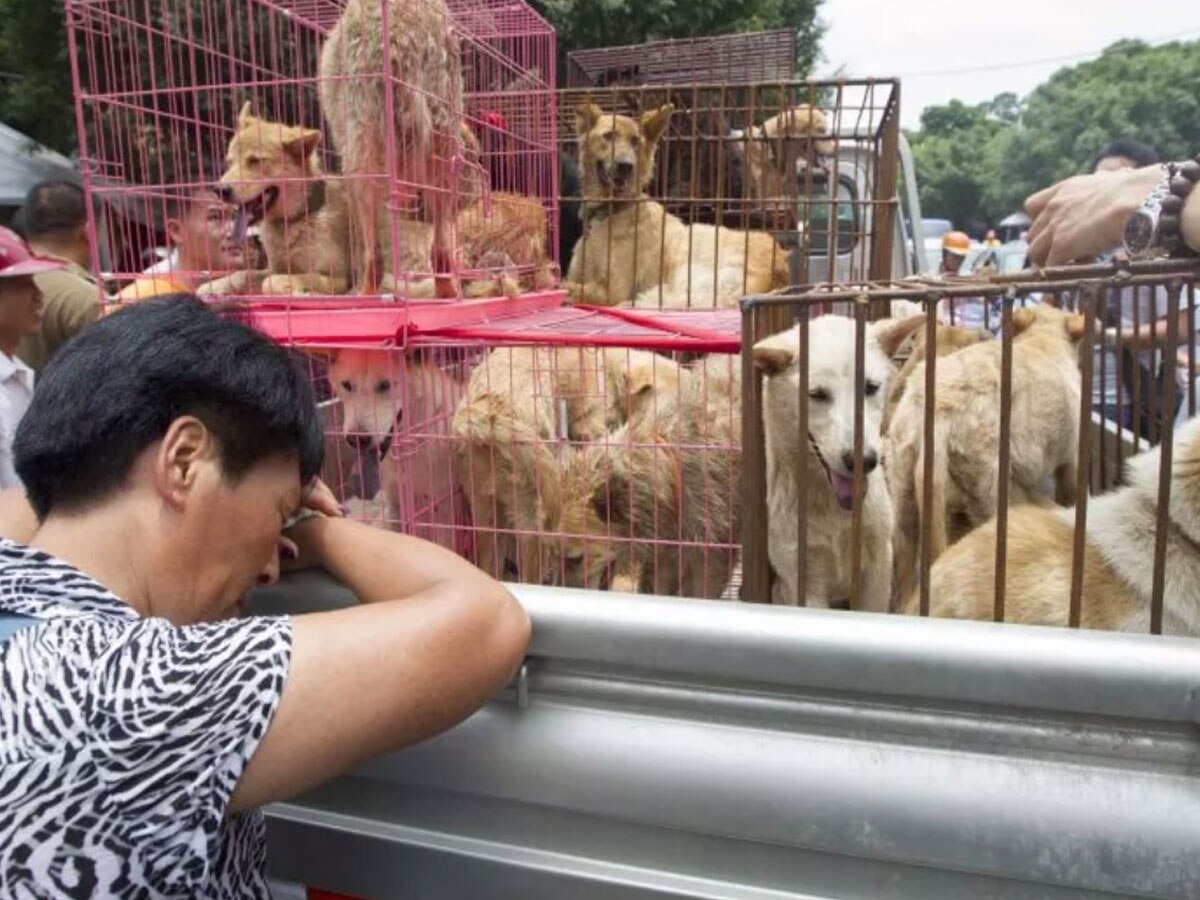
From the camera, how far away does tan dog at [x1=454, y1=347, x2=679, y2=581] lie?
3.58m

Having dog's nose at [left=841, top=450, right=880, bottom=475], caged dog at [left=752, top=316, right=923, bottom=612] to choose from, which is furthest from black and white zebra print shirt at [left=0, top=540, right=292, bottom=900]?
dog's nose at [left=841, top=450, right=880, bottom=475]

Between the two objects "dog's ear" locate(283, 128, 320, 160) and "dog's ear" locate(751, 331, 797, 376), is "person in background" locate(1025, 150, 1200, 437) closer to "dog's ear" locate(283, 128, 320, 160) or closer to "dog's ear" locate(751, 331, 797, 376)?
"dog's ear" locate(751, 331, 797, 376)

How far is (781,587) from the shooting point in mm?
3535

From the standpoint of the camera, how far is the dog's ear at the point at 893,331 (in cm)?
314

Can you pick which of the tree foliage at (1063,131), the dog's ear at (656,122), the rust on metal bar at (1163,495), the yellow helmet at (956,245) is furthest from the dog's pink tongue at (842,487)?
the tree foliage at (1063,131)

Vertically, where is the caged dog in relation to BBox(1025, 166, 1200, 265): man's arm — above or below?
below

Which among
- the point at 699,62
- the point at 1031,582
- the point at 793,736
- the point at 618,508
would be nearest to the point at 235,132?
the point at 618,508

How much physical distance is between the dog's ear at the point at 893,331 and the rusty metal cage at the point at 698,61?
4075 mm

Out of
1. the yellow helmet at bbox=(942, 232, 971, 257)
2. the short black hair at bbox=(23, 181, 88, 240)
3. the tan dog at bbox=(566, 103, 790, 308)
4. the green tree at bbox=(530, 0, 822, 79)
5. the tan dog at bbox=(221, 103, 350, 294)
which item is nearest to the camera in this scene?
the tan dog at bbox=(221, 103, 350, 294)

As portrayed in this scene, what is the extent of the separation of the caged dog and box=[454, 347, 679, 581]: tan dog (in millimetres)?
771

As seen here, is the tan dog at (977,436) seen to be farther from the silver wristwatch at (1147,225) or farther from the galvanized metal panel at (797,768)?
the galvanized metal panel at (797,768)

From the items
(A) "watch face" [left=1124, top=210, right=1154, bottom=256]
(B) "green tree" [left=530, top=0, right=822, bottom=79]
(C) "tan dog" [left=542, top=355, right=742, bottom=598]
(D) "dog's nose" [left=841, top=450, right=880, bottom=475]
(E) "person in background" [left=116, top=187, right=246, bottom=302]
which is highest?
(B) "green tree" [left=530, top=0, right=822, bottom=79]

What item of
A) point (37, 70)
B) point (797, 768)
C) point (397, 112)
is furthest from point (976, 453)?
point (37, 70)

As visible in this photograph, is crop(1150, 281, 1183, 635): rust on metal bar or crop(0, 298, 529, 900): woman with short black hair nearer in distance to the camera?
crop(0, 298, 529, 900): woman with short black hair
